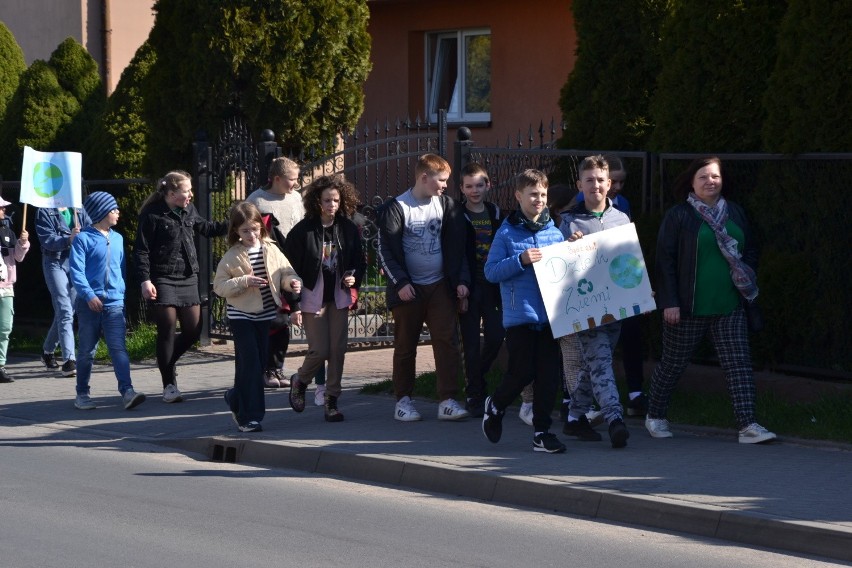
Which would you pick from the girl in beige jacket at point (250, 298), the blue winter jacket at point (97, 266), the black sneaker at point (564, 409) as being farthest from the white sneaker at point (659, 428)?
the blue winter jacket at point (97, 266)

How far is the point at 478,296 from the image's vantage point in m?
9.99

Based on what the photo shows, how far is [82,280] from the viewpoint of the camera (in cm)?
1089

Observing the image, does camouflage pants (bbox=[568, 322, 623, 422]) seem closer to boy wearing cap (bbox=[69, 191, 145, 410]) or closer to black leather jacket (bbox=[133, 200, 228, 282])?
black leather jacket (bbox=[133, 200, 228, 282])

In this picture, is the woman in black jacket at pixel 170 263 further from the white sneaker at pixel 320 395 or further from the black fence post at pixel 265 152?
the black fence post at pixel 265 152

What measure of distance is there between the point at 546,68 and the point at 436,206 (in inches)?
446

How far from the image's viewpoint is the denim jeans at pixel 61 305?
13.1m

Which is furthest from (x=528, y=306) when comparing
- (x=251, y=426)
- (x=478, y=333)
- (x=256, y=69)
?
(x=256, y=69)

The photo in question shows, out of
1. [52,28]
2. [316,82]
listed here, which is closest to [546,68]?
[316,82]

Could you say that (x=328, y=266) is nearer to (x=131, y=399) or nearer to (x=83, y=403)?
(x=131, y=399)

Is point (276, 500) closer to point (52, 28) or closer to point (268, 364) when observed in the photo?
point (268, 364)

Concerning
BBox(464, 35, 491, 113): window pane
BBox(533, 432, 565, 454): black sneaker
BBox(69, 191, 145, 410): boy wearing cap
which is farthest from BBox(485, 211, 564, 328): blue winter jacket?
BBox(464, 35, 491, 113): window pane

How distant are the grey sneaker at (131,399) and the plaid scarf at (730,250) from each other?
15.5ft

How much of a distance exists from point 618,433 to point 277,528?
240 cm

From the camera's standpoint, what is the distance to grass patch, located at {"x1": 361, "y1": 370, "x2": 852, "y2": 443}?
8812 millimetres
